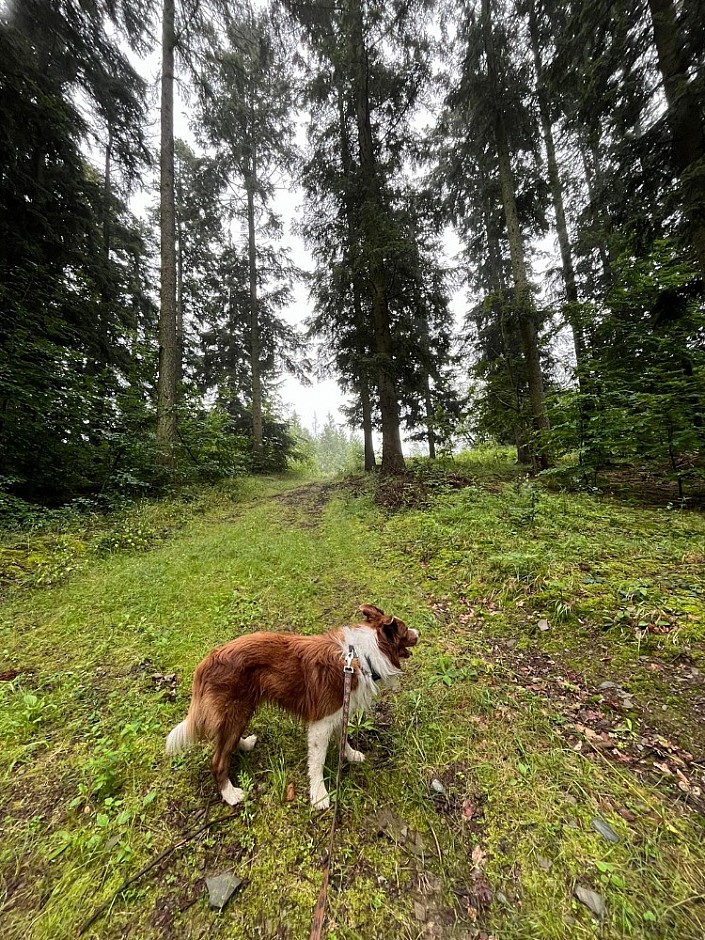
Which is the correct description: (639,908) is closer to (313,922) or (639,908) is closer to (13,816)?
(313,922)

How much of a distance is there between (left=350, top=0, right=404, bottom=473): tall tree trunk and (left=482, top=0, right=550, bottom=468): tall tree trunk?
125 inches

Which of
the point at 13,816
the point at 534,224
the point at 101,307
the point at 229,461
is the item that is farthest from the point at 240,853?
the point at 534,224

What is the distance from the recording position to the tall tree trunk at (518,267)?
791cm

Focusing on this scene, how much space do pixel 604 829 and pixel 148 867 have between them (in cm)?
232

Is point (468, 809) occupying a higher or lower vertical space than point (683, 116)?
lower

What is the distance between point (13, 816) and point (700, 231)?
943 centimetres

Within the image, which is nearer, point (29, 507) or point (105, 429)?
point (29, 507)

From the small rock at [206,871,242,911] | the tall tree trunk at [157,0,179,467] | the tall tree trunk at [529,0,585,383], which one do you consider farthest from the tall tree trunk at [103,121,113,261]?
the small rock at [206,871,242,911]

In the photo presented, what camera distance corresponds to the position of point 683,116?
15.1ft

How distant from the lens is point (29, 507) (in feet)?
19.5

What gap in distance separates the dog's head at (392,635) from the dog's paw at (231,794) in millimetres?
1165

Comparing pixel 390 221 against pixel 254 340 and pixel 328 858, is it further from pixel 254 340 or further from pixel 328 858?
pixel 328 858

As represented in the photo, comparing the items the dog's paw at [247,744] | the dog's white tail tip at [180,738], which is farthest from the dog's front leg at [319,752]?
the dog's white tail tip at [180,738]

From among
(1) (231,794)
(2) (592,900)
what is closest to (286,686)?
(1) (231,794)
